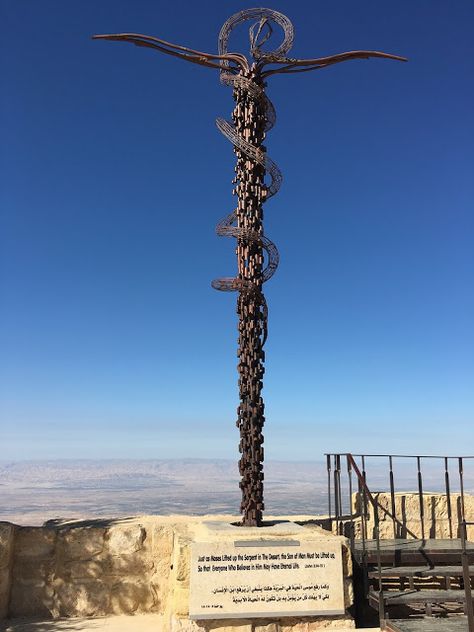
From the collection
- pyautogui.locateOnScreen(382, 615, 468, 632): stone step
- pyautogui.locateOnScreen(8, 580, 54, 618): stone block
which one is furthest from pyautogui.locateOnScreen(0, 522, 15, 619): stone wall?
pyautogui.locateOnScreen(382, 615, 468, 632): stone step

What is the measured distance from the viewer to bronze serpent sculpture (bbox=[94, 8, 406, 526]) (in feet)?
28.0

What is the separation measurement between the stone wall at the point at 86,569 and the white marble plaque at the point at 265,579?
108cm

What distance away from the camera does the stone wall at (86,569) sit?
28.4 feet

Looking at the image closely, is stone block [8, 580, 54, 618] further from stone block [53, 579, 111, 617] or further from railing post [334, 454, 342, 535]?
railing post [334, 454, 342, 535]

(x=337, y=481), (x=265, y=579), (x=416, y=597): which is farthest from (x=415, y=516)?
(x=265, y=579)

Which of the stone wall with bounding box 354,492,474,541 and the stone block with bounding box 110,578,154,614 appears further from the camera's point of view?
the stone wall with bounding box 354,492,474,541

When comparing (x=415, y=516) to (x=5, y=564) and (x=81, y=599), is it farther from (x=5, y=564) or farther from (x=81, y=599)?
(x=5, y=564)

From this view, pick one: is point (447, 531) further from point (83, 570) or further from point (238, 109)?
point (238, 109)

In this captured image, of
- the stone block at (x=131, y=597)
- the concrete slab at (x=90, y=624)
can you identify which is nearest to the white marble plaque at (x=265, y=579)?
the concrete slab at (x=90, y=624)

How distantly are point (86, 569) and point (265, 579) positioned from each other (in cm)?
334

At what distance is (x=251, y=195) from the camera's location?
30.0 ft

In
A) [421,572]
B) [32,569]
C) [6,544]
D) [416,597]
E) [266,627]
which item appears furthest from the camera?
[32,569]

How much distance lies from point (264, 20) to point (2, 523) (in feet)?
31.1

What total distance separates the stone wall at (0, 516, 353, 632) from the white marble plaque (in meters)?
1.08
